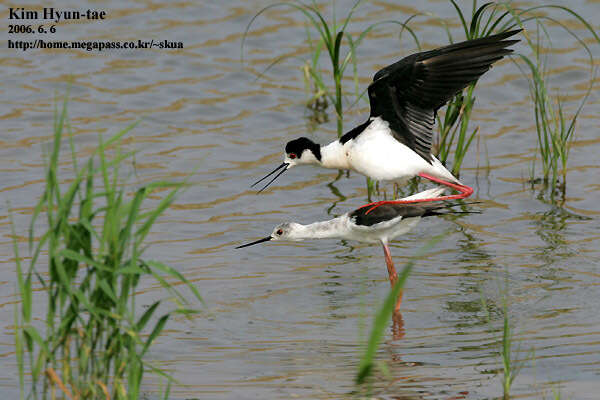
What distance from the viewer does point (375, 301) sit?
257 inches

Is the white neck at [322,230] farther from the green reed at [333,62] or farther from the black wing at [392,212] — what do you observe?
the green reed at [333,62]

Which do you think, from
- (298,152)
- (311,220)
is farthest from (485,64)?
(311,220)

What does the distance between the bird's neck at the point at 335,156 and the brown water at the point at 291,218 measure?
0.64 m

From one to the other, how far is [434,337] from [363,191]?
279cm

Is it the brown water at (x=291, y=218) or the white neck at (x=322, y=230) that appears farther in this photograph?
the white neck at (x=322, y=230)

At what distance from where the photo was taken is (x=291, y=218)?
8.05m

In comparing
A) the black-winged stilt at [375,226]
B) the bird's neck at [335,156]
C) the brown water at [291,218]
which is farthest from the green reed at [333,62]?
the black-winged stilt at [375,226]

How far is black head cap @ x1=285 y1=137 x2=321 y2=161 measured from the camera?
23.7 ft

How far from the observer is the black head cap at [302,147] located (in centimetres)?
723

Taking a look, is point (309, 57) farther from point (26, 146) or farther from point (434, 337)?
point (434, 337)

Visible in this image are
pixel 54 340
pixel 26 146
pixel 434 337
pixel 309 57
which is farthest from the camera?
pixel 309 57

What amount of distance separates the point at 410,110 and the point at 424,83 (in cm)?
27

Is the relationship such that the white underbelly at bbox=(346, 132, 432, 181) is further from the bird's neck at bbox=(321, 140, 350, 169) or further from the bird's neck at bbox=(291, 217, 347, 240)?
the bird's neck at bbox=(291, 217, 347, 240)

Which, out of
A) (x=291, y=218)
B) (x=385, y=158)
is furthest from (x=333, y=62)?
(x=385, y=158)
